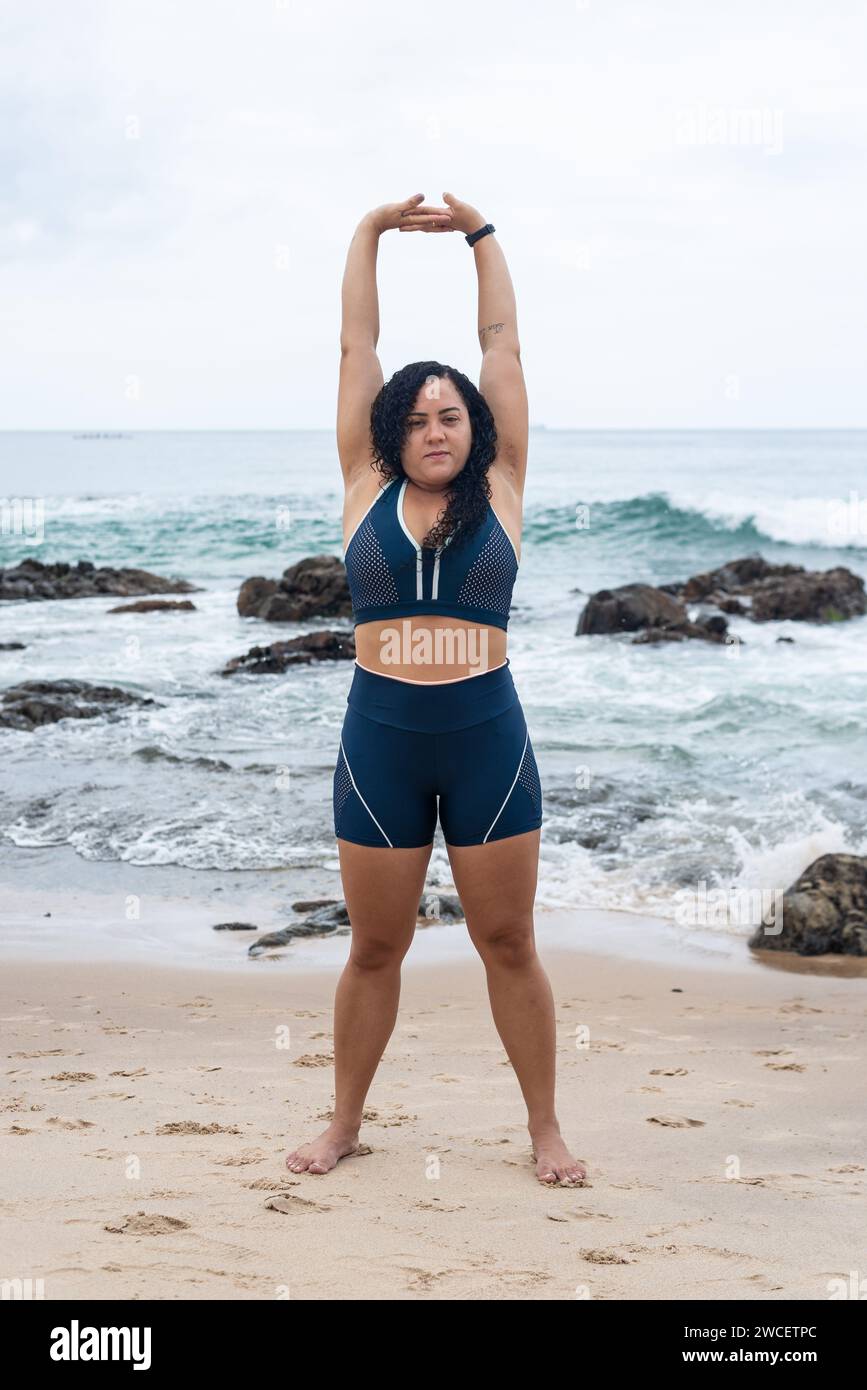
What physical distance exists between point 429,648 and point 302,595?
18046mm

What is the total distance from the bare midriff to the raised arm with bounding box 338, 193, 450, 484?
0.49 m

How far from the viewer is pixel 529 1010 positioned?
368 cm

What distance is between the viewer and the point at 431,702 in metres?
3.49

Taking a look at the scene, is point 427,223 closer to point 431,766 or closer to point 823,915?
point 431,766

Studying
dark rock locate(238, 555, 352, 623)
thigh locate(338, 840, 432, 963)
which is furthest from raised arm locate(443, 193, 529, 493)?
dark rock locate(238, 555, 352, 623)

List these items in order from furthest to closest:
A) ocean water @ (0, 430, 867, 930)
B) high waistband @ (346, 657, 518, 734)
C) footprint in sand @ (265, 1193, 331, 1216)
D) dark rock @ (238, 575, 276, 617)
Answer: dark rock @ (238, 575, 276, 617), ocean water @ (0, 430, 867, 930), high waistband @ (346, 657, 518, 734), footprint in sand @ (265, 1193, 331, 1216)

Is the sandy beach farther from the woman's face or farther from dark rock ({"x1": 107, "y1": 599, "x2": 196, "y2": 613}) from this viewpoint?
dark rock ({"x1": 107, "y1": 599, "x2": 196, "y2": 613})

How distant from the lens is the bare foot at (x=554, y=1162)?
354 centimetres

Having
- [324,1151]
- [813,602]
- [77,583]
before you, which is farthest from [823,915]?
[77,583]

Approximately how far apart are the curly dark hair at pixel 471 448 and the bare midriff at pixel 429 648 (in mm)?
209

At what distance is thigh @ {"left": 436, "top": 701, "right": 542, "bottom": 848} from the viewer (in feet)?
11.5

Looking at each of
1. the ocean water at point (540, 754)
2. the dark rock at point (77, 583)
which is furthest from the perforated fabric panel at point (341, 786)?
the dark rock at point (77, 583)

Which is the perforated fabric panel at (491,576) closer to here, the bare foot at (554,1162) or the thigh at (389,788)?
the thigh at (389,788)

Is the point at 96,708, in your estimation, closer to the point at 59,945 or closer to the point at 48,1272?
the point at 59,945
